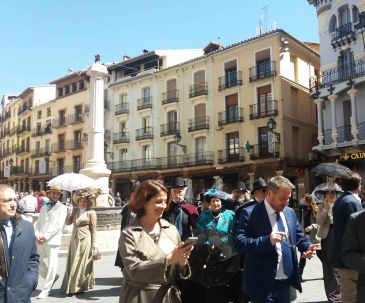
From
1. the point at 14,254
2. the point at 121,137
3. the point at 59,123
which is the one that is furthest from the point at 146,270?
the point at 59,123

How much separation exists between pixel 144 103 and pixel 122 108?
10.1 feet

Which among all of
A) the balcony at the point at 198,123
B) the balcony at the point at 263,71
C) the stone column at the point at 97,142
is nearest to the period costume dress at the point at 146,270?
the stone column at the point at 97,142

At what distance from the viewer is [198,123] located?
118 feet

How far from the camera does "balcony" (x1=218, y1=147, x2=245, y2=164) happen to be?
32.2m

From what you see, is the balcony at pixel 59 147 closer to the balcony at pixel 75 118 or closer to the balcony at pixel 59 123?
the balcony at pixel 59 123

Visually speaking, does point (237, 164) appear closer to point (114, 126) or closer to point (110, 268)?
point (114, 126)

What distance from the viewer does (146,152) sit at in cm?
4006

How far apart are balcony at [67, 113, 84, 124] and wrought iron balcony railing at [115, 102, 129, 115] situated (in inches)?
231

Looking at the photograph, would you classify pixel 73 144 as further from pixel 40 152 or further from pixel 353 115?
pixel 353 115

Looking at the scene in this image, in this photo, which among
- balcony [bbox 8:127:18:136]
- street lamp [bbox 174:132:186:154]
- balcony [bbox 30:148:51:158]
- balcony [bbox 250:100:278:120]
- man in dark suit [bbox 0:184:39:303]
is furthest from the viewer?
balcony [bbox 8:127:18:136]

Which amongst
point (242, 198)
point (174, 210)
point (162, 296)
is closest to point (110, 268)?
point (242, 198)

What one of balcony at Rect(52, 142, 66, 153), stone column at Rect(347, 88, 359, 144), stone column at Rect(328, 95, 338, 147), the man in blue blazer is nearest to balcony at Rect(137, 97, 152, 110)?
balcony at Rect(52, 142, 66, 153)

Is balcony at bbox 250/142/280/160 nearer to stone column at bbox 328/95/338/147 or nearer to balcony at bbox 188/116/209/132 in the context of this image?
stone column at bbox 328/95/338/147

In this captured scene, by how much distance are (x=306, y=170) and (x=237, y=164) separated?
16.6 feet
